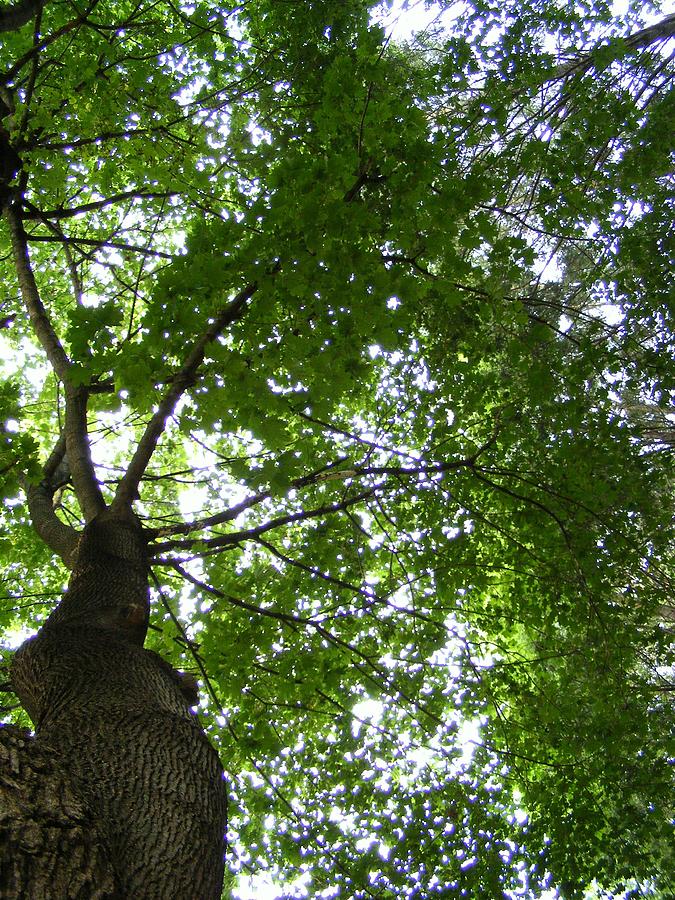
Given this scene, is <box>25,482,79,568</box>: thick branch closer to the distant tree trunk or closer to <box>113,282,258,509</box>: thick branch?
<box>113,282,258,509</box>: thick branch

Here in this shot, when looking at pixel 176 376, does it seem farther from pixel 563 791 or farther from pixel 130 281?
pixel 130 281

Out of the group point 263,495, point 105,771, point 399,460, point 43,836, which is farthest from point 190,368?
point 399,460

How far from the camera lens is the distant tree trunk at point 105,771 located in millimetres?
1518

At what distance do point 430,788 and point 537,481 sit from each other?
9.05 feet

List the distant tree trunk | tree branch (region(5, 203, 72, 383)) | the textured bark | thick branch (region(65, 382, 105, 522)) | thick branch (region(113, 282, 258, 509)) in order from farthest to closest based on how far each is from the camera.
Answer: tree branch (region(5, 203, 72, 383))
thick branch (region(65, 382, 105, 522))
thick branch (region(113, 282, 258, 509))
the distant tree trunk
the textured bark

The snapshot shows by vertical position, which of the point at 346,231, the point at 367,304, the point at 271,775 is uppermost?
the point at 346,231

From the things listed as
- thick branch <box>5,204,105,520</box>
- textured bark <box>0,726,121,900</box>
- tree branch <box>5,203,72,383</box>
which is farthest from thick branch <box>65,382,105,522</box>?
textured bark <box>0,726,121,900</box>

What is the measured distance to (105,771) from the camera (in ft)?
6.81

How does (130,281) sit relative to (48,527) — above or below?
above

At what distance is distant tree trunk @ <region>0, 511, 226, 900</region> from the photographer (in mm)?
1518

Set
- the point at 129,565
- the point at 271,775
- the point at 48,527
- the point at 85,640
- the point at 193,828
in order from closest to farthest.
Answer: the point at 193,828 → the point at 85,640 → the point at 129,565 → the point at 48,527 → the point at 271,775

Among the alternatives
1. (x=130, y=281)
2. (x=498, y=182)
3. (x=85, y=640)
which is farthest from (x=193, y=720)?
(x=130, y=281)

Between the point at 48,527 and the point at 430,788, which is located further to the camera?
the point at 430,788

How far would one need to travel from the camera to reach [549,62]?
16.8 feet
